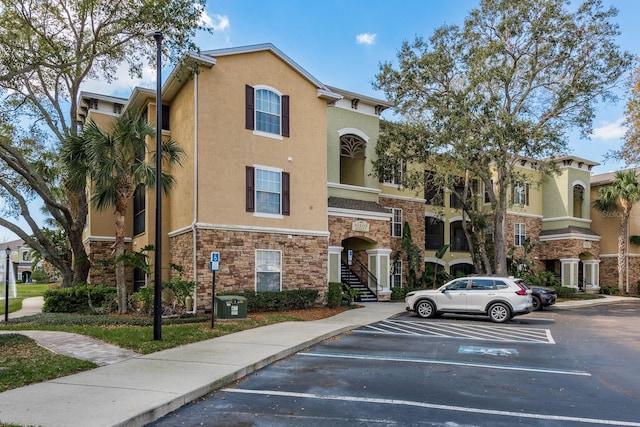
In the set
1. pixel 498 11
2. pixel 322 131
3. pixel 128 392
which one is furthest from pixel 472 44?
pixel 128 392

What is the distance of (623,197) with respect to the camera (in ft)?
114

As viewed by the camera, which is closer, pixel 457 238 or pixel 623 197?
pixel 457 238

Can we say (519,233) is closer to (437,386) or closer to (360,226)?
(360,226)

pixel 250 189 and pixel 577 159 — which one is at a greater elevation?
pixel 577 159

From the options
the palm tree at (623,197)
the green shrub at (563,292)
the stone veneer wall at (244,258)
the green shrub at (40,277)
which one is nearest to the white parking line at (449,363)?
the stone veneer wall at (244,258)

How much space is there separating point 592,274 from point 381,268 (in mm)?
21914

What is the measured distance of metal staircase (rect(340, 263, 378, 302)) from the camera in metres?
23.6

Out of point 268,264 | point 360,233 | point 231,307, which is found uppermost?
point 360,233

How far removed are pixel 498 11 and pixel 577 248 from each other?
1944 cm

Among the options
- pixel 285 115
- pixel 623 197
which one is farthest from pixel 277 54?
pixel 623 197

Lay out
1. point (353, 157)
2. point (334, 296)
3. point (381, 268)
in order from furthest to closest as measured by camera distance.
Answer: point (353, 157) → point (381, 268) → point (334, 296)

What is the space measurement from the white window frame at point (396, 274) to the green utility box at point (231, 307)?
12684mm

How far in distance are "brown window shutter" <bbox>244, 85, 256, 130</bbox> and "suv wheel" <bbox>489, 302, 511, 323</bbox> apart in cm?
1107

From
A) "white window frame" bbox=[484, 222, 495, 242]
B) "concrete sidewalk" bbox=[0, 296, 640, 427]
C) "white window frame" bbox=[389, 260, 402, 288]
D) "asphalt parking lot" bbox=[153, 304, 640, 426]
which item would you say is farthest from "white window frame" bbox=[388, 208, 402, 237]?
"concrete sidewalk" bbox=[0, 296, 640, 427]
